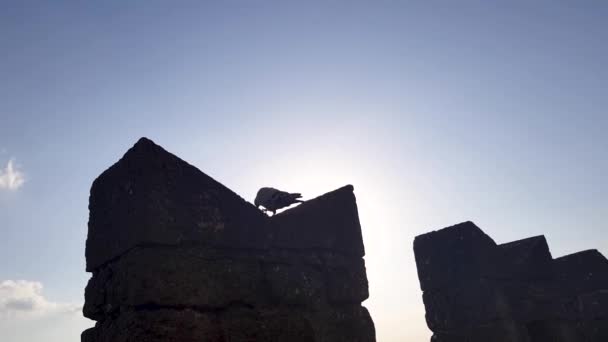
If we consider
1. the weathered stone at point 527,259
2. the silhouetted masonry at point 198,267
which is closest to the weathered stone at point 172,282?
the silhouetted masonry at point 198,267

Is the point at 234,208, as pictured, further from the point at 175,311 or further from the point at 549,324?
the point at 549,324

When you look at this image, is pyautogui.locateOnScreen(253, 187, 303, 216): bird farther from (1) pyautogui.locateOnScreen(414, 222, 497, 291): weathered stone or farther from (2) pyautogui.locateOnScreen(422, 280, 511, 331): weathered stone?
(2) pyautogui.locateOnScreen(422, 280, 511, 331): weathered stone

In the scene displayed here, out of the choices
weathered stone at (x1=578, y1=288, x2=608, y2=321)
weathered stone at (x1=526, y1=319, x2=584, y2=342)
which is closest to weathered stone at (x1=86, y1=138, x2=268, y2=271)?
weathered stone at (x1=526, y1=319, x2=584, y2=342)

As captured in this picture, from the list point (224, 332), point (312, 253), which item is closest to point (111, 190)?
point (224, 332)

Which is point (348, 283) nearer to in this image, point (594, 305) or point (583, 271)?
point (594, 305)

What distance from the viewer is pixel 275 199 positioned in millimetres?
4180

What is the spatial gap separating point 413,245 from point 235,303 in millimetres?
3281

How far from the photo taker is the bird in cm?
414

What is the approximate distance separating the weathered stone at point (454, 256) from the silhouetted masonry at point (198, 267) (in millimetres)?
2008

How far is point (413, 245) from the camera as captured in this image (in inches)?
229

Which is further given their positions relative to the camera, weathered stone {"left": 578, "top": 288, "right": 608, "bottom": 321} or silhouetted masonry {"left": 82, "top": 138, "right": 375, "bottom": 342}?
weathered stone {"left": 578, "top": 288, "right": 608, "bottom": 321}

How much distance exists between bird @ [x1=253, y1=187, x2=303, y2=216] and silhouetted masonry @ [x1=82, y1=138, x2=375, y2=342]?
1.31 feet

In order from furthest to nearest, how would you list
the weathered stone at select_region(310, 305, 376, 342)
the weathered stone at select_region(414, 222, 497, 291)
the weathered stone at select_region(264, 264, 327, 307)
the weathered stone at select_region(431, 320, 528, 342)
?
the weathered stone at select_region(414, 222, 497, 291) < the weathered stone at select_region(431, 320, 528, 342) < the weathered stone at select_region(310, 305, 376, 342) < the weathered stone at select_region(264, 264, 327, 307)

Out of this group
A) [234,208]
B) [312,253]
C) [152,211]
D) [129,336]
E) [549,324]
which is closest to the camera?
[129,336]
